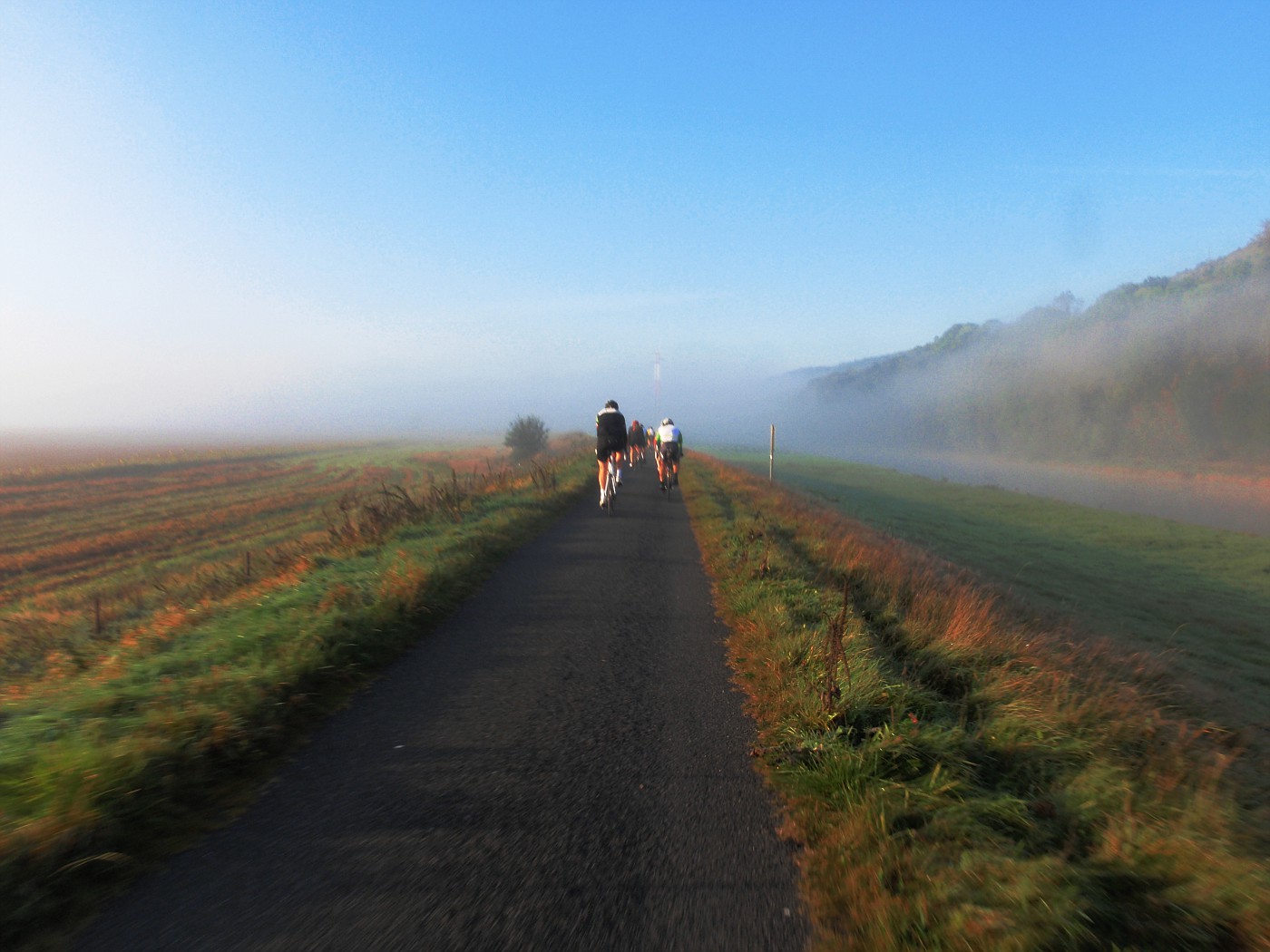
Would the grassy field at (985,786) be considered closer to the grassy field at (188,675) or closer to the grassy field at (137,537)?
the grassy field at (188,675)

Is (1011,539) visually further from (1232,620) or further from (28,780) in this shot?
(28,780)

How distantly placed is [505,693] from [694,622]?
2604 mm

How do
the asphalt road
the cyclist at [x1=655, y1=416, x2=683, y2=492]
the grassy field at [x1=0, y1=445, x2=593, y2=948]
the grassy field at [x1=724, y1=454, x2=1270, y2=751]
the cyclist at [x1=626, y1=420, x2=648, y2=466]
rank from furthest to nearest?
1. the cyclist at [x1=626, y1=420, x2=648, y2=466]
2. the cyclist at [x1=655, y1=416, x2=683, y2=492]
3. the grassy field at [x1=724, y1=454, x2=1270, y2=751]
4. the grassy field at [x1=0, y1=445, x2=593, y2=948]
5. the asphalt road

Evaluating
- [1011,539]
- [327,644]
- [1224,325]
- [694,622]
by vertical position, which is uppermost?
[1224,325]

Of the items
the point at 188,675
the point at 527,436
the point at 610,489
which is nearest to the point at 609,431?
the point at 610,489

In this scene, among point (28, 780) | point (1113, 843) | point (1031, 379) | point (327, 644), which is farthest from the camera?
point (1031, 379)

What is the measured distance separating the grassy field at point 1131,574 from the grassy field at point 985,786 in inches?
78.4

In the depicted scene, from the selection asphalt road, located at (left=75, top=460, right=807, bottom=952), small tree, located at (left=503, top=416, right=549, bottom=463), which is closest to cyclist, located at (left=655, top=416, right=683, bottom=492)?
asphalt road, located at (left=75, top=460, right=807, bottom=952)

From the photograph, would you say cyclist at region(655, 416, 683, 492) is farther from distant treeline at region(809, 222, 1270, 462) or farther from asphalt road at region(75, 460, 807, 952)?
distant treeline at region(809, 222, 1270, 462)

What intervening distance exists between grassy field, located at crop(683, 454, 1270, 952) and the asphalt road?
0.34 meters

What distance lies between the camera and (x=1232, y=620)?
1384 cm

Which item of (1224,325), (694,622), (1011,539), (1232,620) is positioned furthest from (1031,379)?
(694,622)

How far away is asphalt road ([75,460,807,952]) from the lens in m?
2.41

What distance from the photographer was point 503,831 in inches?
119
